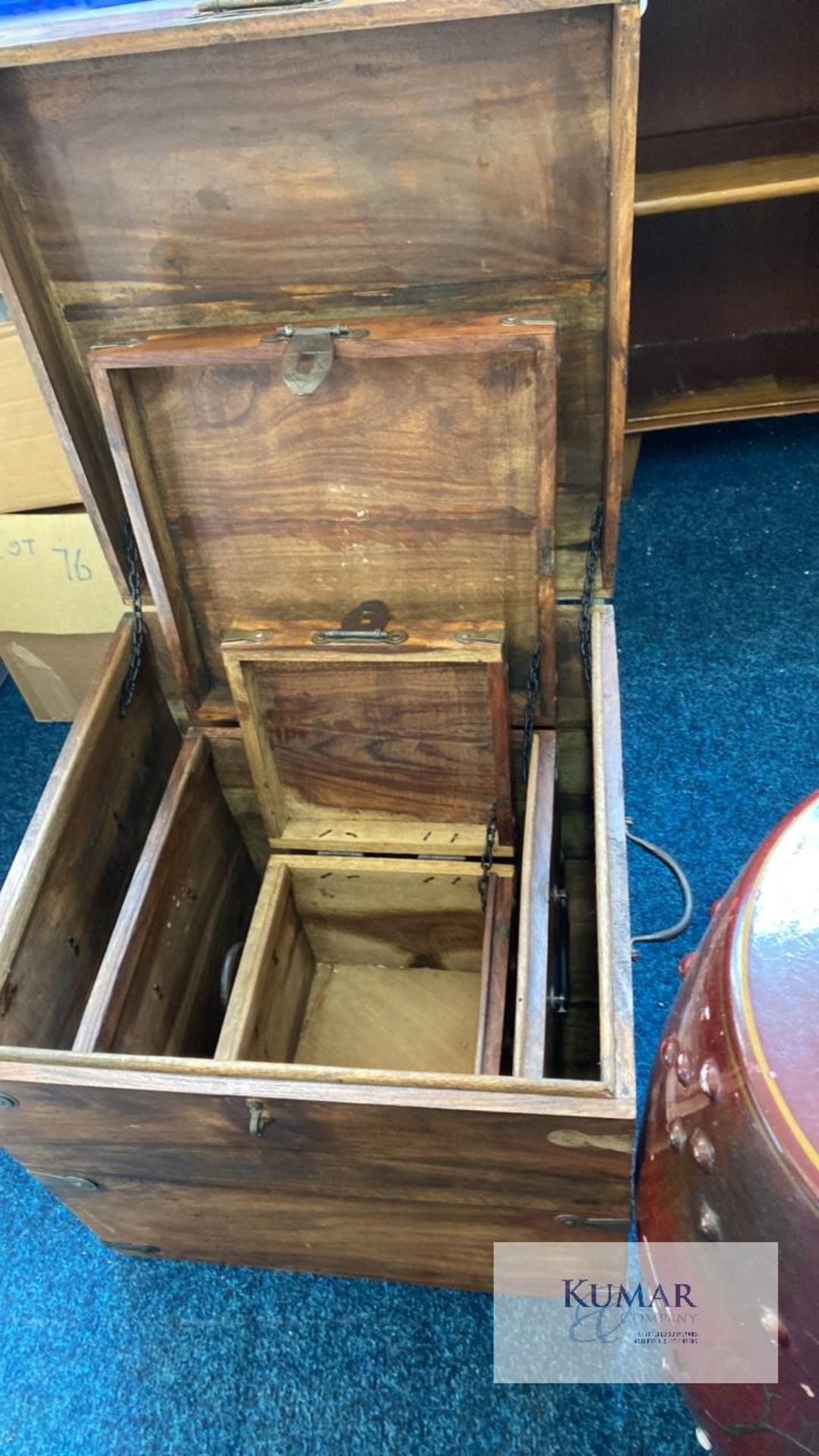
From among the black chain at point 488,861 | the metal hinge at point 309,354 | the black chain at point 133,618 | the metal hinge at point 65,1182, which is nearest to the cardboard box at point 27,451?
the black chain at point 133,618

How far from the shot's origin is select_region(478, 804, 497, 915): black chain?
117cm

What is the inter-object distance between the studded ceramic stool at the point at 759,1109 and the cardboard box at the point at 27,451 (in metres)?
1.09

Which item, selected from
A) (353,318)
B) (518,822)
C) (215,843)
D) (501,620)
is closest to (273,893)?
(215,843)

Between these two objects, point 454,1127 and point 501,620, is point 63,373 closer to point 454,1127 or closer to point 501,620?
point 501,620

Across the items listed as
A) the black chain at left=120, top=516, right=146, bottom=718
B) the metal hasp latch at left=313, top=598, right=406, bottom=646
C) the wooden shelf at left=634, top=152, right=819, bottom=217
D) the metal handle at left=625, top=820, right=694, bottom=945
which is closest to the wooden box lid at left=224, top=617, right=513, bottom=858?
the metal hasp latch at left=313, top=598, right=406, bottom=646

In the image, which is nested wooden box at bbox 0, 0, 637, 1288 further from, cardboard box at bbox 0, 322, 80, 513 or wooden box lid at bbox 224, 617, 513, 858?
cardboard box at bbox 0, 322, 80, 513

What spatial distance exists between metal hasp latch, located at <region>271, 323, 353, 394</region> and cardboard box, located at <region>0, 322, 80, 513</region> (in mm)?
639

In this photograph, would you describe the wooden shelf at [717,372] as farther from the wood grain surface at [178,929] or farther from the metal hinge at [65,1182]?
the metal hinge at [65,1182]

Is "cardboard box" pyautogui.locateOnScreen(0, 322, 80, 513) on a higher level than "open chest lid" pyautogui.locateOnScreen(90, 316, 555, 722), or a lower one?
higher

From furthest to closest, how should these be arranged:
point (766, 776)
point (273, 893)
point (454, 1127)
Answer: point (766, 776) < point (273, 893) < point (454, 1127)

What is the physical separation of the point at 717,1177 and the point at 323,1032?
672 millimetres

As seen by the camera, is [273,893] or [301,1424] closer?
[301,1424]

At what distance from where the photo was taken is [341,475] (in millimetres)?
1021

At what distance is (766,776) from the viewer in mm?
1581
